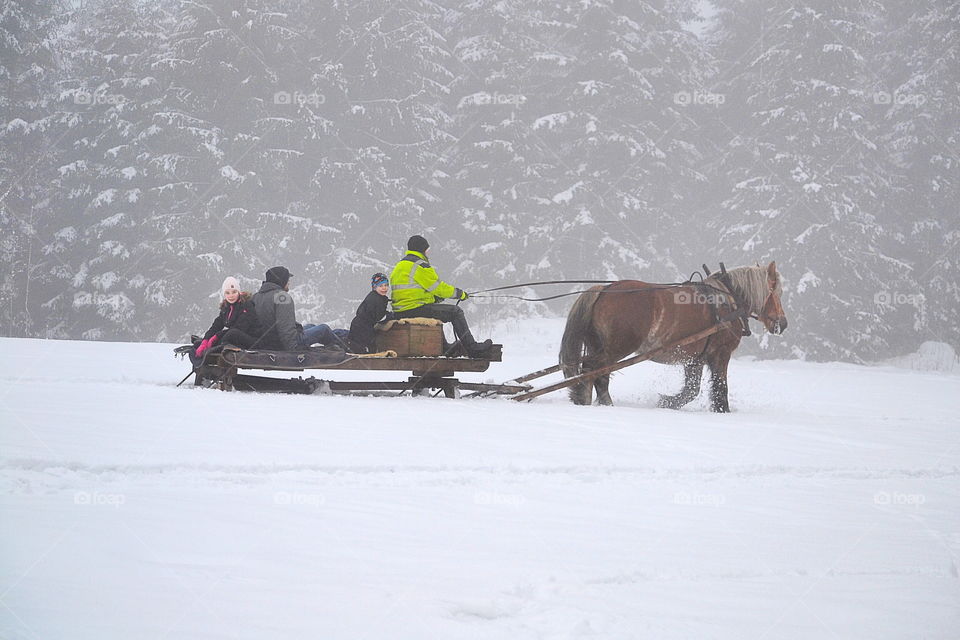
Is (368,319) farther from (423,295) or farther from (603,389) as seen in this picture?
(603,389)

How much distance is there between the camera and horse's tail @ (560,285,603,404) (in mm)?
10320

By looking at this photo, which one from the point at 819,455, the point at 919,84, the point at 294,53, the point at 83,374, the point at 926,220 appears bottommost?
the point at 819,455

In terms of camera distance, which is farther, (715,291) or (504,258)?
(504,258)

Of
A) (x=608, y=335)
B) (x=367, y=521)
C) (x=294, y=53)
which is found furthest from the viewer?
(x=294, y=53)

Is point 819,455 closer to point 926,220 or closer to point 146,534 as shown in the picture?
point 146,534

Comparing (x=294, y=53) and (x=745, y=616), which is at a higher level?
(x=294, y=53)

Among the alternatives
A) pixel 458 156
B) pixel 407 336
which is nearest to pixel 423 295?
pixel 407 336

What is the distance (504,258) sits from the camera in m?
30.2

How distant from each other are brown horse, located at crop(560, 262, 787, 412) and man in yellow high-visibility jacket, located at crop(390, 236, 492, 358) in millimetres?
1336

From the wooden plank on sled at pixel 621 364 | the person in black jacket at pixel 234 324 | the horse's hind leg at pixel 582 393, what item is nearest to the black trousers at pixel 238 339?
the person in black jacket at pixel 234 324

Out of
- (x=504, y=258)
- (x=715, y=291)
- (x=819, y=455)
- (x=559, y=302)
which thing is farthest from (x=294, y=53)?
(x=819, y=455)

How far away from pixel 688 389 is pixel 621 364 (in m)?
1.39

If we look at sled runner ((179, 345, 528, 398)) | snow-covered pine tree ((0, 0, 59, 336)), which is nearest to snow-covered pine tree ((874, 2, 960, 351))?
sled runner ((179, 345, 528, 398))

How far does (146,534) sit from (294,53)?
29.7 meters
